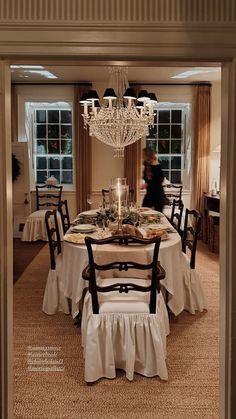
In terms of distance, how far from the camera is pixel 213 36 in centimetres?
123

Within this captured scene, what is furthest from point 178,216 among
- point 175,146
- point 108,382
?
point 175,146

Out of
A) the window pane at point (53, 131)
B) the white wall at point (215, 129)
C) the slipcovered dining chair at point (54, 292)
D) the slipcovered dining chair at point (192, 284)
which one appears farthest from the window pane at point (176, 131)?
the slipcovered dining chair at point (54, 292)

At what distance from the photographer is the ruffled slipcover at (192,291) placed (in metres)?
4.16

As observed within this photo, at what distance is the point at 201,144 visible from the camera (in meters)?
8.20

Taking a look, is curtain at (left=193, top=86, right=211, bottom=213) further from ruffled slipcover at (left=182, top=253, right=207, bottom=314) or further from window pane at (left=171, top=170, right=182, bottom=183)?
ruffled slipcover at (left=182, top=253, right=207, bottom=314)

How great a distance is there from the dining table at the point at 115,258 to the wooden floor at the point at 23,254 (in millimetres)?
1834

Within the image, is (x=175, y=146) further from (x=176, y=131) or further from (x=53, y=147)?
(x=53, y=147)

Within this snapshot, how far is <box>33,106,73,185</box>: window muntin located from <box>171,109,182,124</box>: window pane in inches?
79.6

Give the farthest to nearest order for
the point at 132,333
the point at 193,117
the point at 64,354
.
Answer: the point at 193,117
the point at 64,354
the point at 132,333

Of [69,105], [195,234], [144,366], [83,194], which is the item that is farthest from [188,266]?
[69,105]

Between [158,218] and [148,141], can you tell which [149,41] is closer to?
[158,218]

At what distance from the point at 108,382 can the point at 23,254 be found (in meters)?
4.24

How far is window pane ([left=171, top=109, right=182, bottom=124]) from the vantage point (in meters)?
8.48

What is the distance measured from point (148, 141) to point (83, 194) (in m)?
1.67
